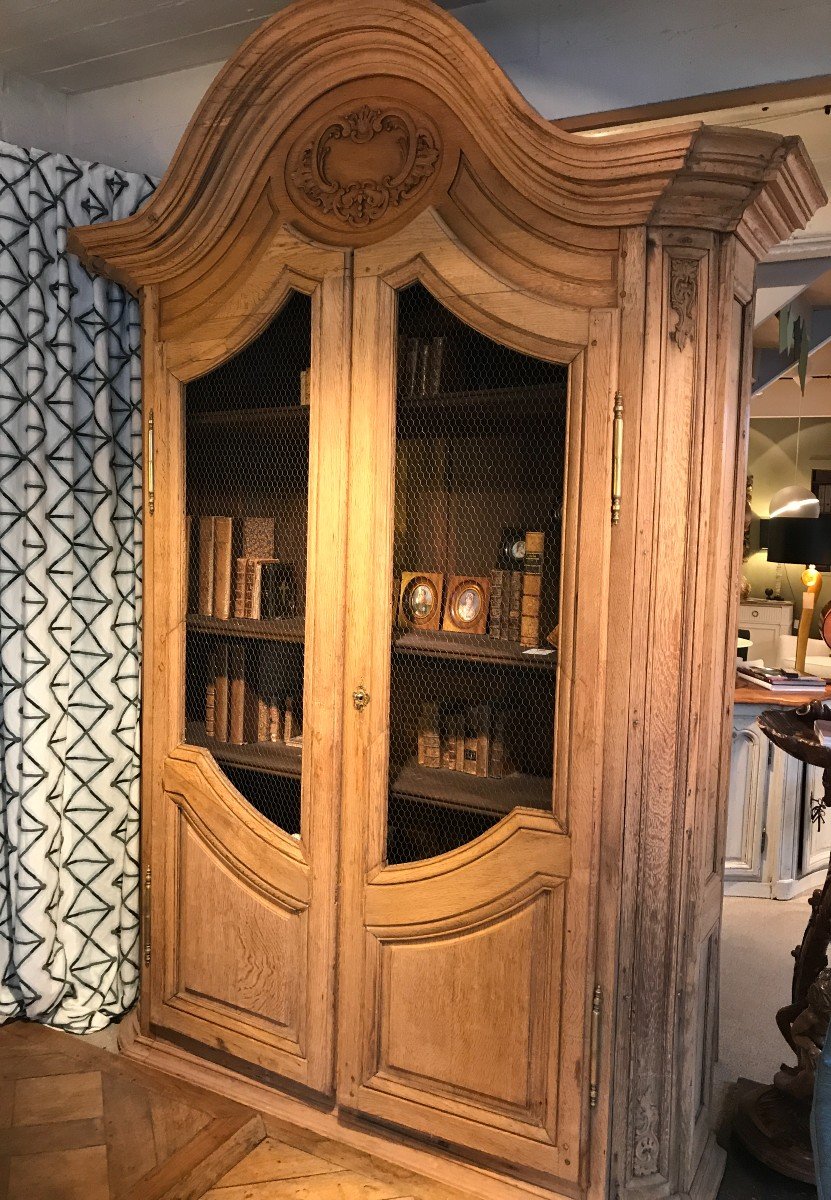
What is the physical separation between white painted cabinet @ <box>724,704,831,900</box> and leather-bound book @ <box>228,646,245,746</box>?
2.14m

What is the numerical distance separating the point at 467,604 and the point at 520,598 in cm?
12

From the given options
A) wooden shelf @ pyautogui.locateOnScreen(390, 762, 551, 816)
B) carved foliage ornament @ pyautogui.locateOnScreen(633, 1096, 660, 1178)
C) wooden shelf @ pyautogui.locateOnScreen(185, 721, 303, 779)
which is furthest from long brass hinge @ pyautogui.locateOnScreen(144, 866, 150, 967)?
carved foliage ornament @ pyautogui.locateOnScreen(633, 1096, 660, 1178)

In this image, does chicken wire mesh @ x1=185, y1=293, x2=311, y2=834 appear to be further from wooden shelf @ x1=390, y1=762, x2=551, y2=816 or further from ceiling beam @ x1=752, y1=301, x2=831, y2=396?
ceiling beam @ x1=752, y1=301, x2=831, y2=396

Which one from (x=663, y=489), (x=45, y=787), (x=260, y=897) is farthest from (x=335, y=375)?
(x=45, y=787)

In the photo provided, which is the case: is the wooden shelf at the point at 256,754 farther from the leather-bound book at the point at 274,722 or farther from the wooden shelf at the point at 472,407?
the wooden shelf at the point at 472,407

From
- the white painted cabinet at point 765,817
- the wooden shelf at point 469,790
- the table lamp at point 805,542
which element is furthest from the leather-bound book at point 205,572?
the table lamp at point 805,542

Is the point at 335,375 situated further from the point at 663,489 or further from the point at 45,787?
the point at 45,787

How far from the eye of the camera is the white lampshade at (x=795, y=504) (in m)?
6.89

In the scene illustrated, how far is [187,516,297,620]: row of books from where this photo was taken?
219 centimetres

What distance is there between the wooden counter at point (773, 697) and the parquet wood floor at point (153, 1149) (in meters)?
2.14

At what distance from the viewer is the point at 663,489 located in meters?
1.78

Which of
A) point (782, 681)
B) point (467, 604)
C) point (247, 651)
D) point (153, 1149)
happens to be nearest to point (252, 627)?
point (247, 651)

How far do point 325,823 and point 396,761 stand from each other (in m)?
0.22

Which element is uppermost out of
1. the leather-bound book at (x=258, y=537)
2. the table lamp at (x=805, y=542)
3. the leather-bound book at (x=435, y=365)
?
the leather-bound book at (x=435, y=365)
